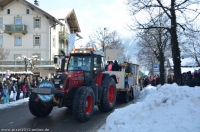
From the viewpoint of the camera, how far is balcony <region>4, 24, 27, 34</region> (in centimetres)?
4131

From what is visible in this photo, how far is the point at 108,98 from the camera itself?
11.9 metres

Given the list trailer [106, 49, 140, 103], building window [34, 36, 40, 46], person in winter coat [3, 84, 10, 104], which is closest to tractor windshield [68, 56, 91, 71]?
trailer [106, 49, 140, 103]

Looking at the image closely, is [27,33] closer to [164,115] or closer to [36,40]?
[36,40]

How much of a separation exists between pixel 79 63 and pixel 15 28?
1304 inches

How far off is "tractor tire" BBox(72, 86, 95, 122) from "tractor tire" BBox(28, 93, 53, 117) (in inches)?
53.8

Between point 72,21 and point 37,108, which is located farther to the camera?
point 72,21

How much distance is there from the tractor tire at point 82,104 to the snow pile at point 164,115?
1.29m

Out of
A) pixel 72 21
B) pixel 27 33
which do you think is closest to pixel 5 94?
pixel 27 33

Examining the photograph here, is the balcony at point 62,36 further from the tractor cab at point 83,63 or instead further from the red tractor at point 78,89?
the tractor cab at point 83,63

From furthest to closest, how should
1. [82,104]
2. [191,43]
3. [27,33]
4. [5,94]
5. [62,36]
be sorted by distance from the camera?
[62,36]
[27,33]
[191,43]
[5,94]
[82,104]

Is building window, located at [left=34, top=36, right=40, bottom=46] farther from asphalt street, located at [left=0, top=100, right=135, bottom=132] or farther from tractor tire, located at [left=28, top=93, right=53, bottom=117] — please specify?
tractor tire, located at [left=28, top=93, right=53, bottom=117]

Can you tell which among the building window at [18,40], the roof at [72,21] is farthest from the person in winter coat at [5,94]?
the roof at [72,21]

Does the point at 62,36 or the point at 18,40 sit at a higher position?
the point at 62,36

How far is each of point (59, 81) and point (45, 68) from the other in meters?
32.4
